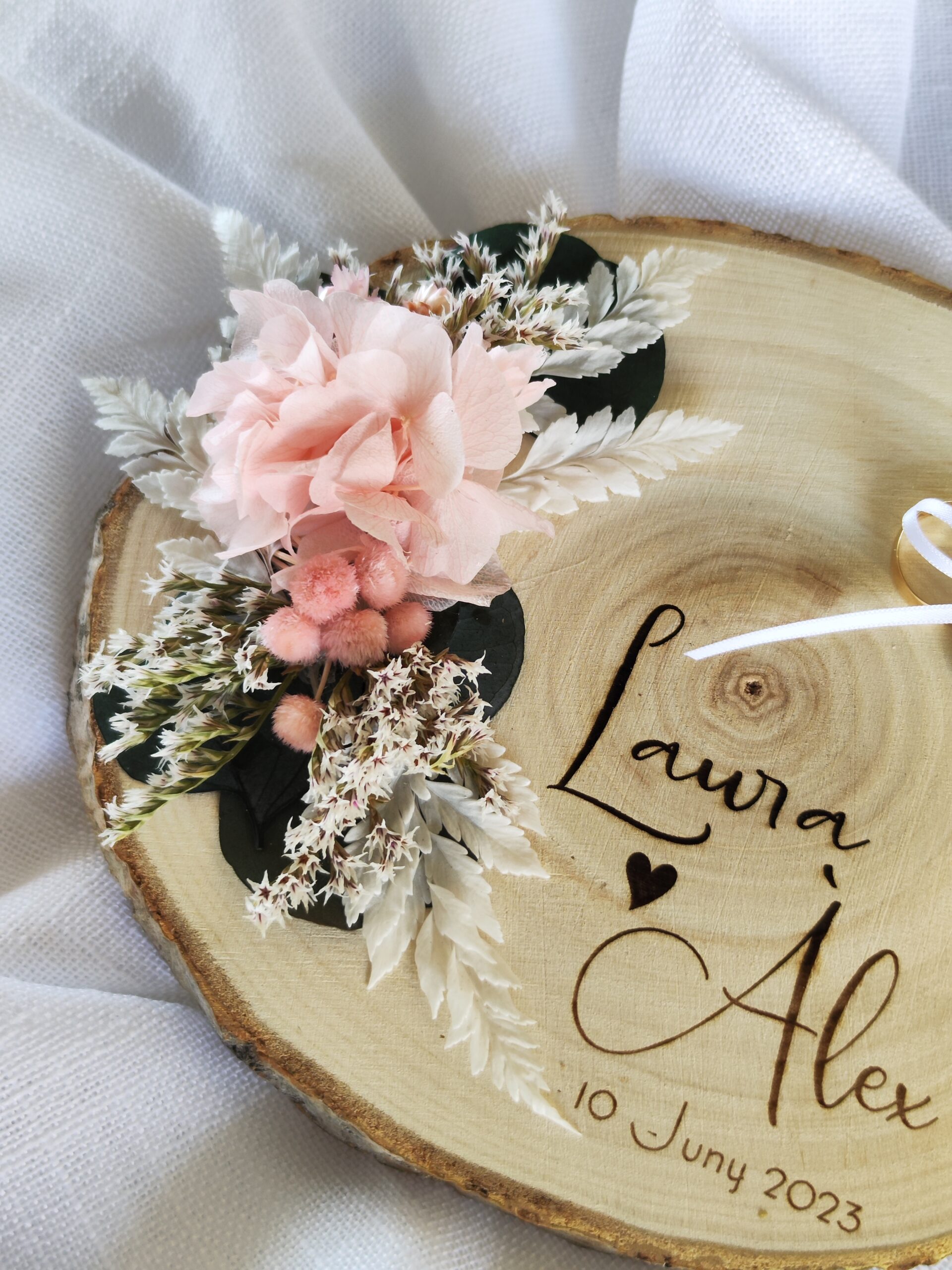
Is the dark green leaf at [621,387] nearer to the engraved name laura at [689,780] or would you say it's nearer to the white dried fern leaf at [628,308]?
the white dried fern leaf at [628,308]

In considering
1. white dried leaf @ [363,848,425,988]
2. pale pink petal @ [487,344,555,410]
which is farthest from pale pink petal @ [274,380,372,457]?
white dried leaf @ [363,848,425,988]

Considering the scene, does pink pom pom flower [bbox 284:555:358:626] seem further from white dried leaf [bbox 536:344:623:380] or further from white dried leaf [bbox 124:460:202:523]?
white dried leaf [bbox 536:344:623:380]

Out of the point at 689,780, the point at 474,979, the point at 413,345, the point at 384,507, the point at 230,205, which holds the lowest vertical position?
the point at 474,979

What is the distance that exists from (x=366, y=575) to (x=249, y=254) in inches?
13.8

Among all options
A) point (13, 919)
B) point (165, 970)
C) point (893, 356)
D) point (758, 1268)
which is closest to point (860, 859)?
point (758, 1268)

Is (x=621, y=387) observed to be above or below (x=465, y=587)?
above

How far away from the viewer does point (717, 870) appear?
0.86 meters

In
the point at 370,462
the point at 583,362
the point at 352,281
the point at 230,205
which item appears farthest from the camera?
the point at 230,205

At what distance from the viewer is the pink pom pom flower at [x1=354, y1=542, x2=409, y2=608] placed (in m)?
0.78

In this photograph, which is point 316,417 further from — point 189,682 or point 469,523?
point 189,682

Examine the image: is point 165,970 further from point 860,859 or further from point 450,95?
point 450,95

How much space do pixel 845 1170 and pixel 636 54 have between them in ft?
3.96

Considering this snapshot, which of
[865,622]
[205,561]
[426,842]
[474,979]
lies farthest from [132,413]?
[865,622]

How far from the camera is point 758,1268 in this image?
762 millimetres
